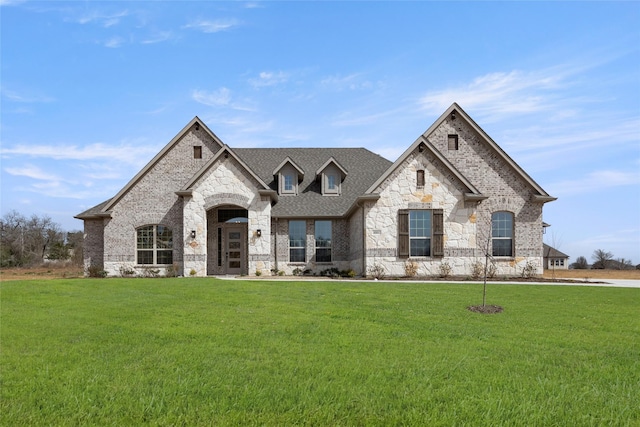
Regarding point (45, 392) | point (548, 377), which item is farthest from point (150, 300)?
point (548, 377)

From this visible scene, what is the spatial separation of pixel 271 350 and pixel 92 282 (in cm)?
1273

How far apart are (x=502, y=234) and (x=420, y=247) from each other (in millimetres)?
4734

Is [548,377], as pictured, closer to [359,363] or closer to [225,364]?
[359,363]

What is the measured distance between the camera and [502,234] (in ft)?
85.4

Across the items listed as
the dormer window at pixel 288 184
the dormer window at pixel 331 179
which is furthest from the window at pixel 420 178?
the dormer window at pixel 288 184

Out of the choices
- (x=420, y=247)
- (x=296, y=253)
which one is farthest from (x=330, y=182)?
(x=420, y=247)

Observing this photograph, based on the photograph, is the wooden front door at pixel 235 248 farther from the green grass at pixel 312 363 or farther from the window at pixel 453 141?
the green grass at pixel 312 363

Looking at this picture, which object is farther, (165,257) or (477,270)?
(165,257)

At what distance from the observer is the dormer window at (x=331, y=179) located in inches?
1153

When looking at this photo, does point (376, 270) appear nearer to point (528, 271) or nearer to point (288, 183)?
point (528, 271)

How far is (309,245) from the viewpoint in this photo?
28.0 m

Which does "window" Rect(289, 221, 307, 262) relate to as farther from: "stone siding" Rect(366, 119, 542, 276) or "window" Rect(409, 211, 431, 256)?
"window" Rect(409, 211, 431, 256)

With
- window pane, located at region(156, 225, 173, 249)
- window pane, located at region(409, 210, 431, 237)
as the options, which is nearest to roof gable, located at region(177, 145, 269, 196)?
window pane, located at region(156, 225, 173, 249)

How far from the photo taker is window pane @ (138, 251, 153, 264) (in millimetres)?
27219
